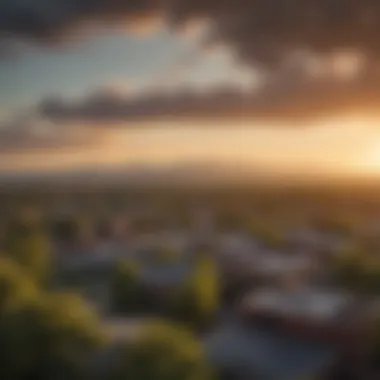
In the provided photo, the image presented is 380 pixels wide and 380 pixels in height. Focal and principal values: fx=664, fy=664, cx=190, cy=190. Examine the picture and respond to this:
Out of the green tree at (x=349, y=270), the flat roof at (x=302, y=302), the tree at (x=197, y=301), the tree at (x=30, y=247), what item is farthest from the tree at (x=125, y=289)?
the green tree at (x=349, y=270)

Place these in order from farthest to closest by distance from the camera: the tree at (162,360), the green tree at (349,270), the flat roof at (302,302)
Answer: the green tree at (349,270)
the flat roof at (302,302)
the tree at (162,360)

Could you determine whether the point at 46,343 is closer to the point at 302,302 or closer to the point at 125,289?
the point at 125,289

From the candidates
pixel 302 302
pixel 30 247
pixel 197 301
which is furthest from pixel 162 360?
pixel 30 247

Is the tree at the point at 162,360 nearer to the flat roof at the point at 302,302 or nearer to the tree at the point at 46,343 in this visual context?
the tree at the point at 46,343

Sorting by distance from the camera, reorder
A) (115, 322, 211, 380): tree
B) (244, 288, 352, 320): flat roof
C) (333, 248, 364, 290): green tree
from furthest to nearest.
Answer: (333, 248, 364, 290): green tree → (244, 288, 352, 320): flat roof → (115, 322, 211, 380): tree

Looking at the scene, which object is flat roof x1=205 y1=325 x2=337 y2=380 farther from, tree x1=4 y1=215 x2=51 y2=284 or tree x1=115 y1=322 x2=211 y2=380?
tree x1=4 y1=215 x2=51 y2=284

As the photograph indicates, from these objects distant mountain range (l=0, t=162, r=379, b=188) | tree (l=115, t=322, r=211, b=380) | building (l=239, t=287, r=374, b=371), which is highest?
distant mountain range (l=0, t=162, r=379, b=188)

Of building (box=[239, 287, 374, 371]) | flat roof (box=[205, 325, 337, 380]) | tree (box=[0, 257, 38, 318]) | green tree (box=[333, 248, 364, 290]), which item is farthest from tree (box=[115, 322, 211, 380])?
green tree (box=[333, 248, 364, 290])
